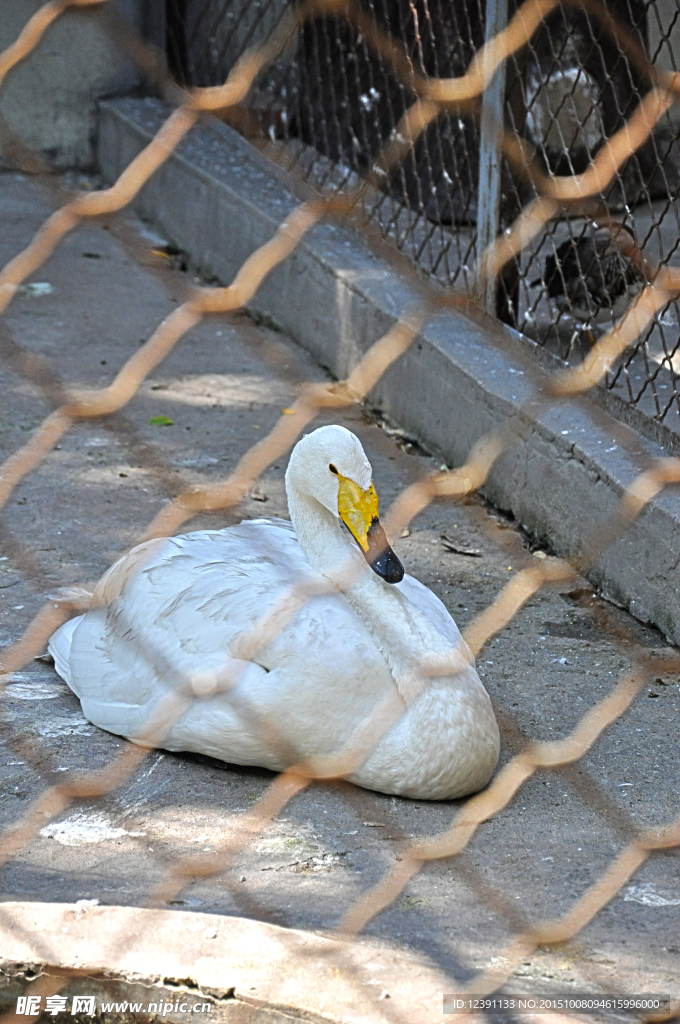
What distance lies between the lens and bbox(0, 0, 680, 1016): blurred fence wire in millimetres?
2246

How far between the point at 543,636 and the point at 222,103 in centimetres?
155

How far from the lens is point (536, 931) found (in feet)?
6.72

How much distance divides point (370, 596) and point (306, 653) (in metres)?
0.23

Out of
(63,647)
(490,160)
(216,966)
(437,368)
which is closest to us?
(216,966)

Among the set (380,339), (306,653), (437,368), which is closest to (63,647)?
(306,653)

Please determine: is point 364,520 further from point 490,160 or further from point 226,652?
point 490,160

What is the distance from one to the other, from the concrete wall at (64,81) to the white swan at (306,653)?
12.8 feet

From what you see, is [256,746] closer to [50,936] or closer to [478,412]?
[50,936]

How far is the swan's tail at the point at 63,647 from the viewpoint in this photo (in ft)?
9.20

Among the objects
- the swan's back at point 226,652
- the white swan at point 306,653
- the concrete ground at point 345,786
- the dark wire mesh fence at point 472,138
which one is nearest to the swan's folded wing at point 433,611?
the white swan at point 306,653

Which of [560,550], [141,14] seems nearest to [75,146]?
[141,14]

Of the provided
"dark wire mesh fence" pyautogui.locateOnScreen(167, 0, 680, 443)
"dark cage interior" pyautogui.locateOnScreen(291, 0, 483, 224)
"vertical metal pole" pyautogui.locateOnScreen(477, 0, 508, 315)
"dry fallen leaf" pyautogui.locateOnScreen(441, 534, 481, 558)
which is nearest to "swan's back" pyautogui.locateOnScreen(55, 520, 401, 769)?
"dry fallen leaf" pyautogui.locateOnScreen(441, 534, 481, 558)

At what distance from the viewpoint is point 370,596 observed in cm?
258

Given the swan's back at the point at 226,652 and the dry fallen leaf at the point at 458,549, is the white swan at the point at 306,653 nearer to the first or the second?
the swan's back at the point at 226,652
